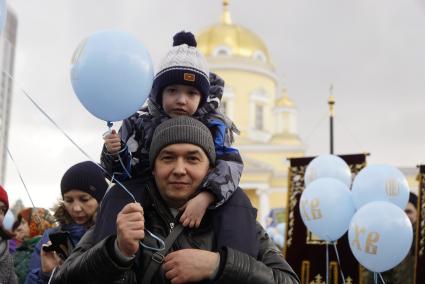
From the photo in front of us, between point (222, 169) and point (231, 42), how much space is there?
42276 millimetres

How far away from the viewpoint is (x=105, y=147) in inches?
84.0

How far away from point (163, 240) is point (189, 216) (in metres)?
0.12

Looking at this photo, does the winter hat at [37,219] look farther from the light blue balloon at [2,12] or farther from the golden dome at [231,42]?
the golden dome at [231,42]

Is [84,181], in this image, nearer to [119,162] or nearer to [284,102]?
[119,162]

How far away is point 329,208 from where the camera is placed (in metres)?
6.09

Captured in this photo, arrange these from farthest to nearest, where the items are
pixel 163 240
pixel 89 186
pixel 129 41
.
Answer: pixel 89 186 < pixel 129 41 < pixel 163 240

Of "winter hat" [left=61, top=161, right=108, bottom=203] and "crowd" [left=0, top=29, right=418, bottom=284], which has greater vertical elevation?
"winter hat" [left=61, top=161, right=108, bottom=203]

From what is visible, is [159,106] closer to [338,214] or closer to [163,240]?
[163,240]

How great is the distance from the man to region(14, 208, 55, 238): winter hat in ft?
7.89

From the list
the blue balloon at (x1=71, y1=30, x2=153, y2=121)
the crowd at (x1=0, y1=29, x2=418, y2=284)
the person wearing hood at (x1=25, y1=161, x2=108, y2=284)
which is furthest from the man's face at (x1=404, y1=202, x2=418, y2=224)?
the blue balloon at (x1=71, y1=30, x2=153, y2=121)

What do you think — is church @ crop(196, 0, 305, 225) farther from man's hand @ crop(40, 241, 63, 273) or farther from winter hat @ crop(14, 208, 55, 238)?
man's hand @ crop(40, 241, 63, 273)

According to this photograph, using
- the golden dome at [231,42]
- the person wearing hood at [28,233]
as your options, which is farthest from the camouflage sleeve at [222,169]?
the golden dome at [231,42]

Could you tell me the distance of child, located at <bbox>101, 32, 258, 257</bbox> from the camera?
186cm

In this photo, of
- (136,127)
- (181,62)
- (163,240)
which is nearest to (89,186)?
(136,127)
